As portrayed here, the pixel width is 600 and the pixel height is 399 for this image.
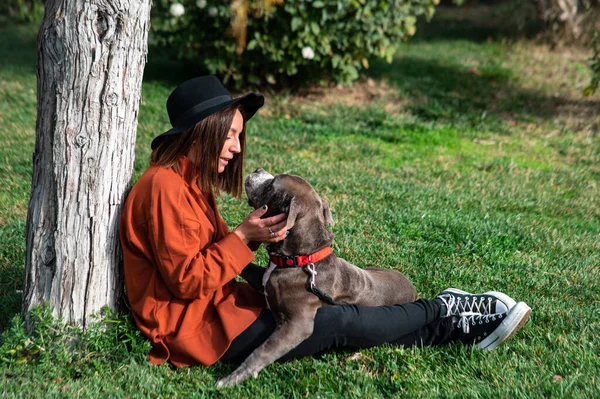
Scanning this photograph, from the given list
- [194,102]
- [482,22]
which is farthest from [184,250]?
[482,22]

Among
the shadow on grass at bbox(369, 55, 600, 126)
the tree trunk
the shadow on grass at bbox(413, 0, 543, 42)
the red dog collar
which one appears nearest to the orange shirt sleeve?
the red dog collar

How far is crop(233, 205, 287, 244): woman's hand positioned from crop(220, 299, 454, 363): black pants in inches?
19.5

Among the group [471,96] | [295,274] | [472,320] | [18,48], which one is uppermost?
[471,96]

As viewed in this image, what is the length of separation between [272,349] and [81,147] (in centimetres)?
158

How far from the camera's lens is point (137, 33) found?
12.8 feet

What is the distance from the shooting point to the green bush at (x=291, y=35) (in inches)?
382

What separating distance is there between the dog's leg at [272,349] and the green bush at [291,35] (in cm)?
629

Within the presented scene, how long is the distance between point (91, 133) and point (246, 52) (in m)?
6.73

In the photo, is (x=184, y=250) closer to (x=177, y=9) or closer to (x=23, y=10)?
(x=177, y=9)

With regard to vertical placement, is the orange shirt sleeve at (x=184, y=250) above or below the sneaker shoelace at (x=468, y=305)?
above

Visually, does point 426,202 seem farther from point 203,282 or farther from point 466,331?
point 203,282

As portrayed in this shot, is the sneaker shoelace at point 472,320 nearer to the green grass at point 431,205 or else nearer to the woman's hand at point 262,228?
the green grass at point 431,205

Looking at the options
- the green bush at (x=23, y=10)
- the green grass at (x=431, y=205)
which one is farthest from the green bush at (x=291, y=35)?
the green bush at (x=23, y=10)

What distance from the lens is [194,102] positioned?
3945 millimetres
